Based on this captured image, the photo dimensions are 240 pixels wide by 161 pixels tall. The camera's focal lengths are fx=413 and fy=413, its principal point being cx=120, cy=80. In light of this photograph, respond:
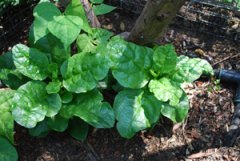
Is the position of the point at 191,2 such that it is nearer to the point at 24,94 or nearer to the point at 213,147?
the point at 213,147

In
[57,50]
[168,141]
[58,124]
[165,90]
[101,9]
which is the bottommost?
[168,141]

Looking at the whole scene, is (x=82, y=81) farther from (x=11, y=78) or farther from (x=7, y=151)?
(x=7, y=151)

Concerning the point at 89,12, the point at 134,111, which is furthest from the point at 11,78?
the point at 134,111

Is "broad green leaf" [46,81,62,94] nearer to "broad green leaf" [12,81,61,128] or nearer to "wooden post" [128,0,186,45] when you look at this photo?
"broad green leaf" [12,81,61,128]

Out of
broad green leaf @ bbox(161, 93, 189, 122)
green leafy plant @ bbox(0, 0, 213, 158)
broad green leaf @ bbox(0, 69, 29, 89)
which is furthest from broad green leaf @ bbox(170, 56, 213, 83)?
broad green leaf @ bbox(0, 69, 29, 89)

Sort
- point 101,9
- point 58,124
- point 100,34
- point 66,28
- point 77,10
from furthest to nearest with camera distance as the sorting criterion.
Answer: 1. point 101,9
2. point 100,34
3. point 77,10
4. point 58,124
5. point 66,28

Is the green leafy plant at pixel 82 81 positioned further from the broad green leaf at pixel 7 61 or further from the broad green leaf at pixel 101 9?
the broad green leaf at pixel 101 9

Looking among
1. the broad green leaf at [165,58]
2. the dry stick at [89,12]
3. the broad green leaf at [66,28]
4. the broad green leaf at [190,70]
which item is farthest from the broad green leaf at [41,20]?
the broad green leaf at [190,70]

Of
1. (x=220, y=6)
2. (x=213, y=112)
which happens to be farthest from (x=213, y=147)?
(x=220, y=6)
